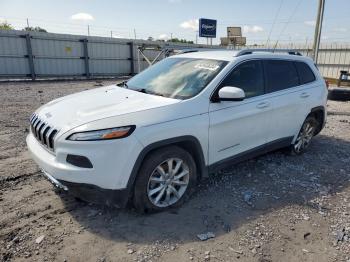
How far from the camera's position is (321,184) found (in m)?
4.43

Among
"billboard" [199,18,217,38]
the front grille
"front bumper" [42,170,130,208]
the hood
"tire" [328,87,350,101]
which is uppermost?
"billboard" [199,18,217,38]

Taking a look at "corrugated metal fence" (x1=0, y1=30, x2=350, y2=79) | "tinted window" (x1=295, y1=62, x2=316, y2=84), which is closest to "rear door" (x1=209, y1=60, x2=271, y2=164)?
"tinted window" (x1=295, y1=62, x2=316, y2=84)

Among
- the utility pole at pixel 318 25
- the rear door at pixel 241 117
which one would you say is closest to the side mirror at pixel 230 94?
the rear door at pixel 241 117

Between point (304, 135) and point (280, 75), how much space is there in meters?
1.37

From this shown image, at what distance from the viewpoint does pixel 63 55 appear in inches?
706

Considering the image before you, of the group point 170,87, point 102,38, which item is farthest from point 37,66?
point 170,87

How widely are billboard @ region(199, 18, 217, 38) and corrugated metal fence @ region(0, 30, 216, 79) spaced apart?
9653 mm

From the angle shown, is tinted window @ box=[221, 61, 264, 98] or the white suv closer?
the white suv

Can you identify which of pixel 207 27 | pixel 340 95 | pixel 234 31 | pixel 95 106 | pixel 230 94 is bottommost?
pixel 340 95

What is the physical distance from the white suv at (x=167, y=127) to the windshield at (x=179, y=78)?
0.01m

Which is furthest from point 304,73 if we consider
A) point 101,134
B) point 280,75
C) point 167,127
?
point 101,134

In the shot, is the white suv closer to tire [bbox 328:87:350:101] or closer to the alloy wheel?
the alloy wheel

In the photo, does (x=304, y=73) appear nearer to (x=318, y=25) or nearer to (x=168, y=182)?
(x=168, y=182)

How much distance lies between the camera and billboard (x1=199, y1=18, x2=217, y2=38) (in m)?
28.9
